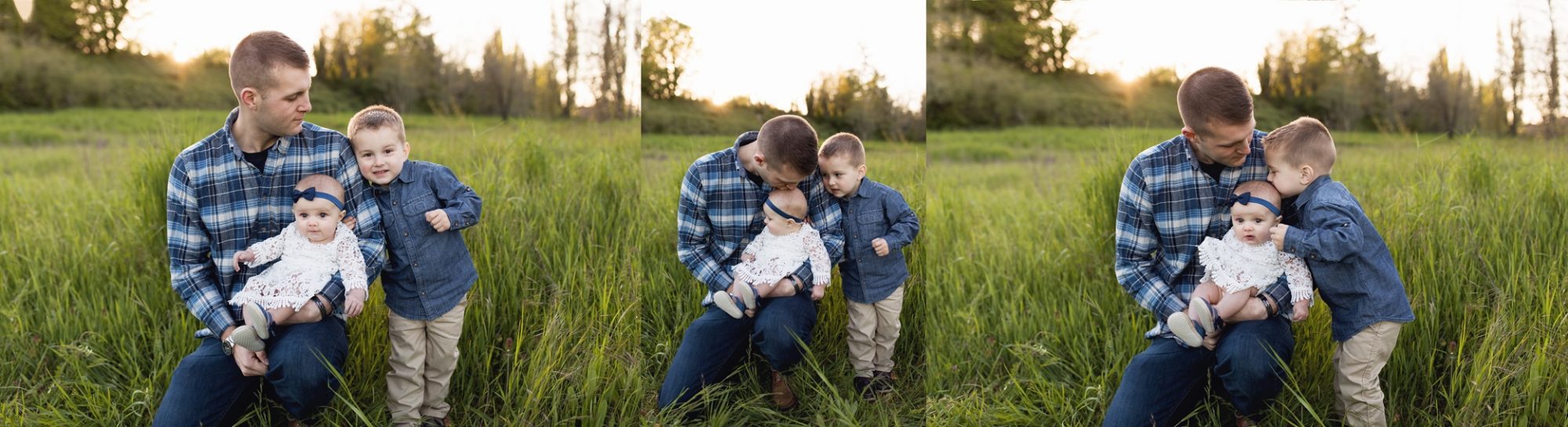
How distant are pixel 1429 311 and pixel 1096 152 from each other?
154 centimetres

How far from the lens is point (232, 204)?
295cm

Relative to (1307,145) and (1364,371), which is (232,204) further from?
(1364,371)

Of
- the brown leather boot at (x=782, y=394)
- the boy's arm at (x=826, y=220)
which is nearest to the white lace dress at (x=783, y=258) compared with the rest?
the boy's arm at (x=826, y=220)

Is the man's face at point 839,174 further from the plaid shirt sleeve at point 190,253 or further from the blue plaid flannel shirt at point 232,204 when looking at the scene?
the plaid shirt sleeve at point 190,253

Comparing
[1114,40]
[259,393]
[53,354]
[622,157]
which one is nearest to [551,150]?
[622,157]

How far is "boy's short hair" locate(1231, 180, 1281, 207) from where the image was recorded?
9.23ft

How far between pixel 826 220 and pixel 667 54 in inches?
31.4

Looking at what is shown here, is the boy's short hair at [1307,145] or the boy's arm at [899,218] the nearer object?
the boy's short hair at [1307,145]

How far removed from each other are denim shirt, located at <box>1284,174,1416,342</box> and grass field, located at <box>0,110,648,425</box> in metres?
2.16

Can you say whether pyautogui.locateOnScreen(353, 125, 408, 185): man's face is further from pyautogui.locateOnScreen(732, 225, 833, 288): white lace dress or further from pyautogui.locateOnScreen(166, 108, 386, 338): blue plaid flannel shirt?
pyautogui.locateOnScreen(732, 225, 833, 288): white lace dress

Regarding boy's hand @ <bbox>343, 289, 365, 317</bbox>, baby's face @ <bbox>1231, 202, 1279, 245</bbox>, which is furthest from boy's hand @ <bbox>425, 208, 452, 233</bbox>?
baby's face @ <bbox>1231, 202, 1279, 245</bbox>

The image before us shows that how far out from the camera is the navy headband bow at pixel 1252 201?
2.79 metres

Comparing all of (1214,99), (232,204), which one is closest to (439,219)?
(232,204)

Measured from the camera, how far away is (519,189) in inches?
144
